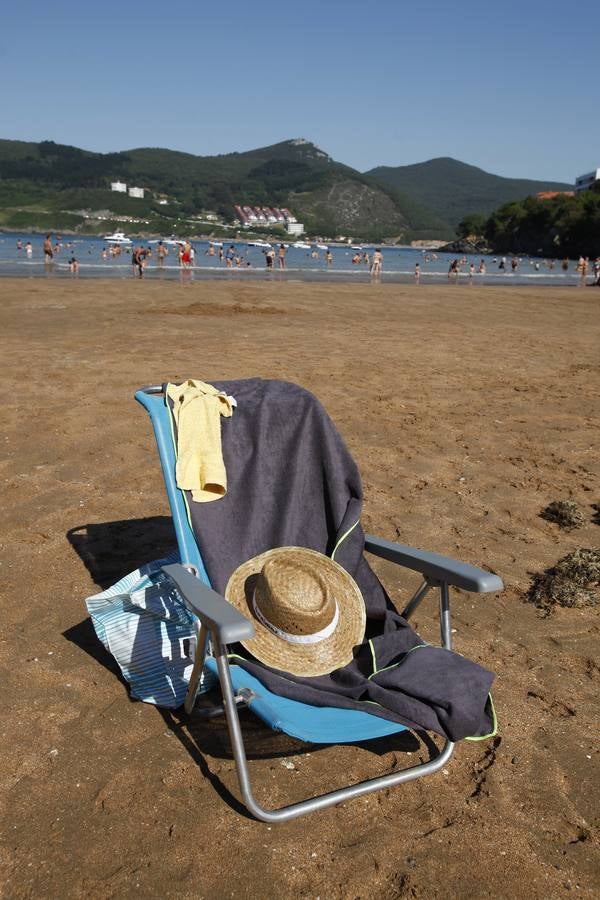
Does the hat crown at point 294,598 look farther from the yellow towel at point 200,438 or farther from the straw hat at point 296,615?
the yellow towel at point 200,438

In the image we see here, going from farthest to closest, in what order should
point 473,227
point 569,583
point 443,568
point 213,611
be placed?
point 473,227
point 569,583
point 443,568
point 213,611

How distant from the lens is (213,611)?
2242 millimetres

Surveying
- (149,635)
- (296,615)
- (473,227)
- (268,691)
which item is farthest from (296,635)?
(473,227)

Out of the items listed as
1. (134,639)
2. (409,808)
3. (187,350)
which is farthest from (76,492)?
(187,350)

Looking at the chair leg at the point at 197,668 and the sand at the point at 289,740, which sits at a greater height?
the chair leg at the point at 197,668

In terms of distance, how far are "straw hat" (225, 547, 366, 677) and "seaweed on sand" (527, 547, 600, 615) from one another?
4.47 feet

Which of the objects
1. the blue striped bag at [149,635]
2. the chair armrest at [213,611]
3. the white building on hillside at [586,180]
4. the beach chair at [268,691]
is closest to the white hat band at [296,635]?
the beach chair at [268,691]

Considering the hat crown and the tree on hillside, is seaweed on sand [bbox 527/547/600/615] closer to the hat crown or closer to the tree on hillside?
the hat crown

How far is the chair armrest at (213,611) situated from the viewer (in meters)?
2.12

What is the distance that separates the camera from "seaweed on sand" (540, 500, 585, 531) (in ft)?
16.2

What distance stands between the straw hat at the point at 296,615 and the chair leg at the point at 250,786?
431mm

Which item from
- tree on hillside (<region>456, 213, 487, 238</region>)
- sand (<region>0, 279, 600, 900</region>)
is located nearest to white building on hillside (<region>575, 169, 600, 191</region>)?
tree on hillside (<region>456, 213, 487, 238</region>)

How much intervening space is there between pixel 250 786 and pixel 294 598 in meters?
0.73

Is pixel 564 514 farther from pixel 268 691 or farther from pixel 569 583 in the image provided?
pixel 268 691
